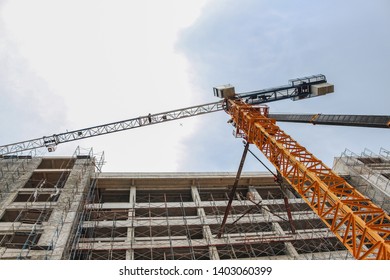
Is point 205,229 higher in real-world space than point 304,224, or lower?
lower

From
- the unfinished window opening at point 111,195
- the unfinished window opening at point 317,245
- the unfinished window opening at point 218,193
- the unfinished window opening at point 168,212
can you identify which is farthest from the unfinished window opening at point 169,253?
the unfinished window opening at point 218,193

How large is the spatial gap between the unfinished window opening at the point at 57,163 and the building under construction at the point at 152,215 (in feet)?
0.32

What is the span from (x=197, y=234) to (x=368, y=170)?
17.7m

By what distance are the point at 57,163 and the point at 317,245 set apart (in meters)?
24.8

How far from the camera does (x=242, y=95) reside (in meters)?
31.3

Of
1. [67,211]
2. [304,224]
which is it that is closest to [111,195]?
[67,211]

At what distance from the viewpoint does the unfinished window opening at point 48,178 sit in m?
29.5

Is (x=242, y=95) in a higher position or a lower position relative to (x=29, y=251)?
higher

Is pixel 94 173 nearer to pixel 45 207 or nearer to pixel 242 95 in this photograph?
pixel 45 207

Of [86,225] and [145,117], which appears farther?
[145,117]

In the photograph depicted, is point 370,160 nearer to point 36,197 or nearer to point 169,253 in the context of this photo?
point 169,253

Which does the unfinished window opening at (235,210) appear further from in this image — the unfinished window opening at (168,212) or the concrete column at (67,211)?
the concrete column at (67,211)

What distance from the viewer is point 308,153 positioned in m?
19.3
